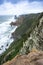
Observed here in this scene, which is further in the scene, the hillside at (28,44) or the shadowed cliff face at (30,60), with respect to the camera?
the hillside at (28,44)

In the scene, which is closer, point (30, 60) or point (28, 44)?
point (30, 60)

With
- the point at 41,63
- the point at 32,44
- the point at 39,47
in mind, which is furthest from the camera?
the point at 32,44

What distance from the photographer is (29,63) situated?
476 inches

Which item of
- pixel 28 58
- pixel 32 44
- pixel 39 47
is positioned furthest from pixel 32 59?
pixel 32 44

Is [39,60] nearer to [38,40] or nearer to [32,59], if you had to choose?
[32,59]

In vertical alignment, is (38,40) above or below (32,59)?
below

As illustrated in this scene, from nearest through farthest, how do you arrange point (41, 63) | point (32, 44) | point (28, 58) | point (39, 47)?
point (41, 63)
point (28, 58)
point (39, 47)
point (32, 44)

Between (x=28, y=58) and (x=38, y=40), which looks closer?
(x=28, y=58)

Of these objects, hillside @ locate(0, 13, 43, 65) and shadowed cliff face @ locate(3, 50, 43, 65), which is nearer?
shadowed cliff face @ locate(3, 50, 43, 65)

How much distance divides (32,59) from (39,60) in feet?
1.40

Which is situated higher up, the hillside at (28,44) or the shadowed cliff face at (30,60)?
the shadowed cliff face at (30,60)

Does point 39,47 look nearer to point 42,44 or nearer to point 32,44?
point 42,44

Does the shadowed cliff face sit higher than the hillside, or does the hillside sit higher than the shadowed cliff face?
the shadowed cliff face

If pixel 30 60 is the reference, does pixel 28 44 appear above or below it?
below
